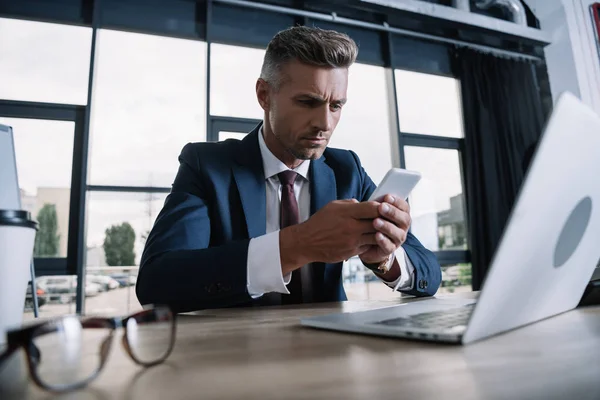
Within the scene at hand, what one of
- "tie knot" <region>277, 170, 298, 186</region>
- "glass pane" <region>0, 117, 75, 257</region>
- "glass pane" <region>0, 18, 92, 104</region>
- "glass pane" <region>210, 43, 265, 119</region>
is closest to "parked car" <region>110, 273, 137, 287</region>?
"glass pane" <region>0, 117, 75, 257</region>

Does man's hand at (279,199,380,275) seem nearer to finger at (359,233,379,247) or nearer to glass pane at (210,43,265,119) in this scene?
finger at (359,233,379,247)

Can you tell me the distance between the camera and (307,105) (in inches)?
55.0

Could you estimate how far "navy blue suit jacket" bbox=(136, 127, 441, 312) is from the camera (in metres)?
0.87

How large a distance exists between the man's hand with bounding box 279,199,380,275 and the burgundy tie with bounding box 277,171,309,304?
1.08 feet

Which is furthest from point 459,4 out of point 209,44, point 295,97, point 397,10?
point 295,97

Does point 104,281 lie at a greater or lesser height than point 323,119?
lesser

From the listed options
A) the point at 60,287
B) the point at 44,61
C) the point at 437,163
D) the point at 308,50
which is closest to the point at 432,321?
the point at 308,50

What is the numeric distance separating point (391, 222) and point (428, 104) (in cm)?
370

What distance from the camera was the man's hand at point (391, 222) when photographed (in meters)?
0.82

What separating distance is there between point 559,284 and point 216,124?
3075 millimetres

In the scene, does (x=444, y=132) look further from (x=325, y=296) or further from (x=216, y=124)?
(x=325, y=296)

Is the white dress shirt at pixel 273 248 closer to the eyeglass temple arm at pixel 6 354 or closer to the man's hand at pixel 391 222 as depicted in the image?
the man's hand at pixel 391 222

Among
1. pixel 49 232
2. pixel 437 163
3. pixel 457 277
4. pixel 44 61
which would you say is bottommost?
pixel 457 277

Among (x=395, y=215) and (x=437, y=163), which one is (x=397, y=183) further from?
(x=437, y=163)
